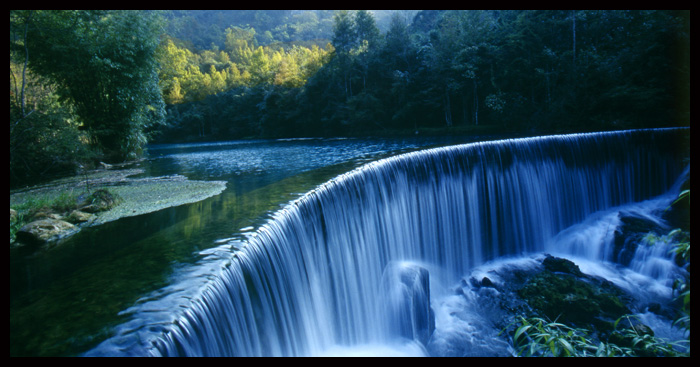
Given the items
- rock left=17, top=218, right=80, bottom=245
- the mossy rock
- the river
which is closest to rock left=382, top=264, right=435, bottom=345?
the mossy rock

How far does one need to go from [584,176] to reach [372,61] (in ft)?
86.7

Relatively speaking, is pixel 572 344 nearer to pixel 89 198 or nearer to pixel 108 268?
pixel 108 268

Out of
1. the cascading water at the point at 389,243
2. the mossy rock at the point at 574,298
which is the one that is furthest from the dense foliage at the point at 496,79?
the mossy rock at the point at 574,298

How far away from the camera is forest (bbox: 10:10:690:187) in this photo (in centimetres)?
1082

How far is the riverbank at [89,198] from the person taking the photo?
201 inches

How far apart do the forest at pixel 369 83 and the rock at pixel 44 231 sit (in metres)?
5.12

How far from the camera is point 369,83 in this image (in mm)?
34688

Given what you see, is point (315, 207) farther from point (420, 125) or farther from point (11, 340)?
point (420, 125)

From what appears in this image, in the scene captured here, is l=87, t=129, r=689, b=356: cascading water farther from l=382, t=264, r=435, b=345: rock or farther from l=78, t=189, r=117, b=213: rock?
l=78, t=189, r=117, b=213: rock

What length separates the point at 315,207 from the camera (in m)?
5.57

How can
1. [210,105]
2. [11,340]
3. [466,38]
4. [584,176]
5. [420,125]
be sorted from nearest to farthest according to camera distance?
[11,340] < [584,176] < [466,38] < [420,125] < [210,105]

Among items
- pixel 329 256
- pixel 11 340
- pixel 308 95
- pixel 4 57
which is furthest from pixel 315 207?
pixel 308 95

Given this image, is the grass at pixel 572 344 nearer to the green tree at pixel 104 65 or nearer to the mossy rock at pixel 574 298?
the mossy rock at pixel 574 298

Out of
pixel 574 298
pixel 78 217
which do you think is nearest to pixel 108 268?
pixel 78 217
